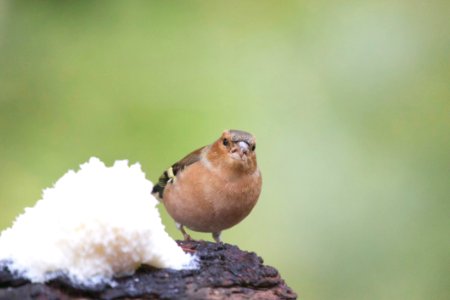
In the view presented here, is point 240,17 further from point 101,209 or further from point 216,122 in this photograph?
point 101,209

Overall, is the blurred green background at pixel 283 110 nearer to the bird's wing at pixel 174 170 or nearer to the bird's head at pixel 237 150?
the bird's wing at pixel 174 170

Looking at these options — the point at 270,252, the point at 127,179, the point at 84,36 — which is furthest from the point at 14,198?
the point at 127,179

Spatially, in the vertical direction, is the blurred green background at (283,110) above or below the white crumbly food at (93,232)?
above

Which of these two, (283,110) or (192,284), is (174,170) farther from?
(192,284)

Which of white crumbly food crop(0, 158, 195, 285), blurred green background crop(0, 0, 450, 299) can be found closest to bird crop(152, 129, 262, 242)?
white crumbly food crop(0, 158, 195, 285)

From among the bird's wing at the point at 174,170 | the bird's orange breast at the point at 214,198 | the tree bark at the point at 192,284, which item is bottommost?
the tree bark at the point at 192,284

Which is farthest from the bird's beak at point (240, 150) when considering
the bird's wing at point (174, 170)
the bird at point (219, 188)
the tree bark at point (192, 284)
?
the tree bark at point (192, 284)

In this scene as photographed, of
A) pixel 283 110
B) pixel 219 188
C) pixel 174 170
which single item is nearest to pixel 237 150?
pixel 219 188
